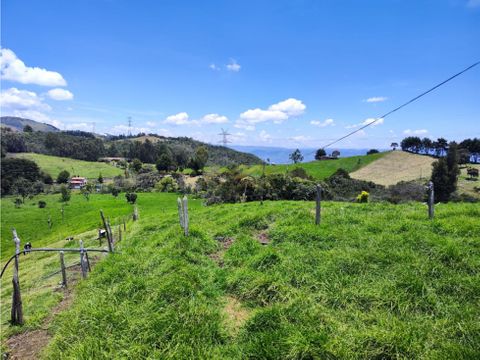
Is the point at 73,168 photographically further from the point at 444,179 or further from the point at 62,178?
the point at 444,179

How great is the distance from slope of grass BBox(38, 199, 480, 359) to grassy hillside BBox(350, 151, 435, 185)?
55434 mm

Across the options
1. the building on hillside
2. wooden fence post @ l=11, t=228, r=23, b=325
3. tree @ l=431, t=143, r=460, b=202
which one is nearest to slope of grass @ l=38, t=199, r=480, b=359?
wooden fence post @ l=11, t=228, r=23, b=325

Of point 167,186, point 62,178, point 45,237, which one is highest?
point 62,178

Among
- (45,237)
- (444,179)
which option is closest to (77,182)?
(45,237)

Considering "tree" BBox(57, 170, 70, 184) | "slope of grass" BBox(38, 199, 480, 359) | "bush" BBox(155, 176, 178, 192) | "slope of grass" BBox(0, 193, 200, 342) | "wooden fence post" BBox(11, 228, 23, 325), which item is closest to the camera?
"slope of grass" BBox(38, 199, 480, 359)

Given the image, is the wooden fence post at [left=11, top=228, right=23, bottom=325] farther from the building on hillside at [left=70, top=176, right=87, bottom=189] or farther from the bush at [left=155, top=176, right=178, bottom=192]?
the building on hillside at [left=70, top=176, right=87, bottom=189]

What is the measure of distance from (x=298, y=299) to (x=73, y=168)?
433 feet

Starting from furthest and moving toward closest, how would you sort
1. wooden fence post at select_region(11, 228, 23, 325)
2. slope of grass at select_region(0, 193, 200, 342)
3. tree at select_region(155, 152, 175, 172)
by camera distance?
1. tree at select_region(155, 152, 175, 172)
2. slope of grass at select_region(0, 193, 200, 342)
3. wooden fence post at select_region(11, 228, 23, 325)

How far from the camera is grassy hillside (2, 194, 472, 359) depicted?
4691mm

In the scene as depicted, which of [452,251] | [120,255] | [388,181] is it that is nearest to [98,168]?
[388,181]

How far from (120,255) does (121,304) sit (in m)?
3.76

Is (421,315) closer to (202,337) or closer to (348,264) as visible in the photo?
(348,264)

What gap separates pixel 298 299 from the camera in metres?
5.88

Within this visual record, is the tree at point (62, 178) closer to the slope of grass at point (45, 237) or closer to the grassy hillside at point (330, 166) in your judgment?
the slope of grass at point (45, 237)
